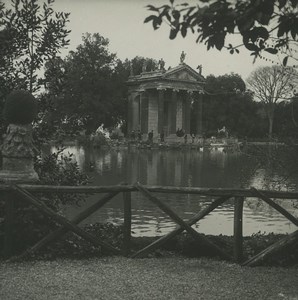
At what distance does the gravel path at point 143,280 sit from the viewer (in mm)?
5625

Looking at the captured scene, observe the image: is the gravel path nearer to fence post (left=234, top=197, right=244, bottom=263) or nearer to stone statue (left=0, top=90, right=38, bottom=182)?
fence post (left=234, top=197, right=244, bottom=263)

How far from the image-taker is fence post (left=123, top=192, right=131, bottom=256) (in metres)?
7.21

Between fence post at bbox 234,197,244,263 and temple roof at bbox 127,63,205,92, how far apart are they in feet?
200

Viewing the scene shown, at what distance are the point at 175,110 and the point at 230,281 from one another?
66.2 m

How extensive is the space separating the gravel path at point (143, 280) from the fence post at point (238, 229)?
230 millimetres

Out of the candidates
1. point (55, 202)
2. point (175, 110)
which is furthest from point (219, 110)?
point (55, 202)

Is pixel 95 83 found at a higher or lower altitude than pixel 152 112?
higher

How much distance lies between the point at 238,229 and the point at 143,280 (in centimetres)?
179

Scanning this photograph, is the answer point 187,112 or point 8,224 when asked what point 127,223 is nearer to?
point 8,224

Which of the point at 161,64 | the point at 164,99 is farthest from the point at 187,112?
the point at 161,64

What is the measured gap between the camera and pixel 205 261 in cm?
729

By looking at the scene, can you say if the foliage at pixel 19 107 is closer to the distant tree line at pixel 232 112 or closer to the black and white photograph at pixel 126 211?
the black and white photograph at pixel 126 211

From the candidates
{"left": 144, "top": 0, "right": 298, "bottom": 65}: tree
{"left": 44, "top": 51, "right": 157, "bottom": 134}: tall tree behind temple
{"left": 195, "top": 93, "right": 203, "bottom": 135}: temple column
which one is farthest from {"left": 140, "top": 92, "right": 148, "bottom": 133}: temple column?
{"left": 144, "top": 0, "right": 298, "bottom": 65}: tree

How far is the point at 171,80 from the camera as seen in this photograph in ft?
228
